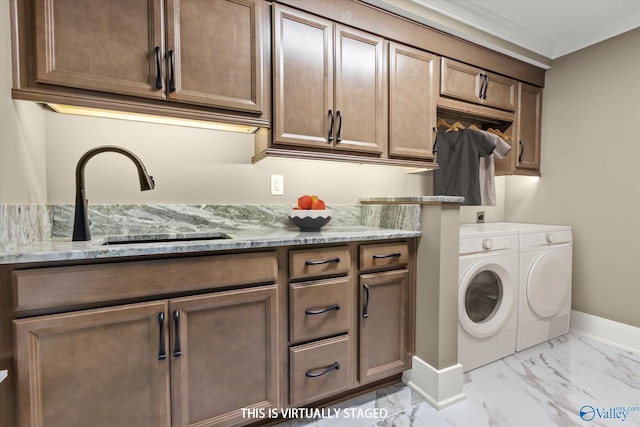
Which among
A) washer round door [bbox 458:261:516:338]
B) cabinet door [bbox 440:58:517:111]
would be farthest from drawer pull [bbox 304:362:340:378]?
cabinet door [bbox 440:58:517:111]

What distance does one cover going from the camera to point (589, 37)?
2379 millimetres

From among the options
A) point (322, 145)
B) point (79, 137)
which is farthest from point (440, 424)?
point (79, 137)

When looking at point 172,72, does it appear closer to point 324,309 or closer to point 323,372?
point 324,309

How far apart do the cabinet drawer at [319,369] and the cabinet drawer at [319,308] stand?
0.05 meters

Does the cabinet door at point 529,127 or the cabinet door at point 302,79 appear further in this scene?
the cabinet door at point 529,127

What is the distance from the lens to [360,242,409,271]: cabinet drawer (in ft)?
5.22

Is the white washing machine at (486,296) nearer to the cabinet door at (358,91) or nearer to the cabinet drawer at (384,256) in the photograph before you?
the cabinet drawer at (384,256)

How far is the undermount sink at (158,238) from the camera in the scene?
4.91ft

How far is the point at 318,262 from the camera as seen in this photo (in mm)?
1458

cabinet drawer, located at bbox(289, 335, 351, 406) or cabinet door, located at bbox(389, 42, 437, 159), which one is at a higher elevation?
cabinet door, located at bbox(389, 42, 437, 159)

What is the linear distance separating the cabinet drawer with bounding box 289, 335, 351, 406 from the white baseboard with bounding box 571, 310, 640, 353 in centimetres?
221

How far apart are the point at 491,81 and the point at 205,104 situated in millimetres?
2136

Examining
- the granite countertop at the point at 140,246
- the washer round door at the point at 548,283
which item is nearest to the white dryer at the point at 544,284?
the washer round door at the point at 548,283

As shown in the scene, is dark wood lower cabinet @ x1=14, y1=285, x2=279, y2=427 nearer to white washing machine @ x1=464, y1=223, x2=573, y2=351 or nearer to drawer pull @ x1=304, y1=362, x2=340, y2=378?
drawer pull @ x1=304, y1=362, x2=340, y2=378
